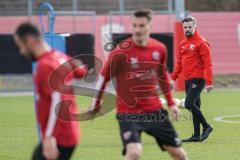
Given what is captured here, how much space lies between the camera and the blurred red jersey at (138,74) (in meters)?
9.32

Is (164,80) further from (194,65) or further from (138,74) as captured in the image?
(194,65)

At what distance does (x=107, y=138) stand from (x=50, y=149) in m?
7.46

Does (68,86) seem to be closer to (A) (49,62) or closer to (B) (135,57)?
(A) (49,62)

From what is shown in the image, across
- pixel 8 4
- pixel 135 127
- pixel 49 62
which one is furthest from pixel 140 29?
pixel 8 4

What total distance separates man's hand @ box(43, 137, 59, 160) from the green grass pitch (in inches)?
183

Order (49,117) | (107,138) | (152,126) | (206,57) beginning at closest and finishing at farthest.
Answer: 1. (49,117)
2. (152,126)
3. (206,57)
4. (107,138)

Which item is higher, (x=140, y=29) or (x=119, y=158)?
(x=140, y=29)

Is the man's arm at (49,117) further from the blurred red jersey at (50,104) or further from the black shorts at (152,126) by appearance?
the black shorts at (152,126)

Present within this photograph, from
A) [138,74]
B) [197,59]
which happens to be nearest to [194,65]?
[197,59]

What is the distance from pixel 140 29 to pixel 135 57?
0.39 metres

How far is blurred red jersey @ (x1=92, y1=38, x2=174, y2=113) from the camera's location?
9.32 m

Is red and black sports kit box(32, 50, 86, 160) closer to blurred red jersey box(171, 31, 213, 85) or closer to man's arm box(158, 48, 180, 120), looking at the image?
man's arm box(158, 48, 180, 120)

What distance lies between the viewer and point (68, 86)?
328 inches

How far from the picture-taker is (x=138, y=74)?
380 inches
